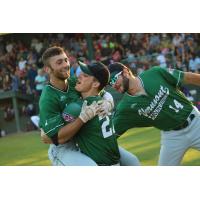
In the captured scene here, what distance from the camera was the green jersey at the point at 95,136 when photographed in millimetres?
3928

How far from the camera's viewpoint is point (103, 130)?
155 inches

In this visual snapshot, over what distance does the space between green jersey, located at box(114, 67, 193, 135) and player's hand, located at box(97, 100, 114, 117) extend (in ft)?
1.16

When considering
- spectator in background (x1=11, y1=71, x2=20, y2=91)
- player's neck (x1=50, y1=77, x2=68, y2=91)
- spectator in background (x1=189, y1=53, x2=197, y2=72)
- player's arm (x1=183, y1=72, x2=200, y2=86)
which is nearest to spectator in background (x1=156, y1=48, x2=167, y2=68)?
spectator in background (x1=189, y1=53, x2=197, y2=72)

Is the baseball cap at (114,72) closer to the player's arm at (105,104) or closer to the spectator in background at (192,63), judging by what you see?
the player's arm at (105,104)

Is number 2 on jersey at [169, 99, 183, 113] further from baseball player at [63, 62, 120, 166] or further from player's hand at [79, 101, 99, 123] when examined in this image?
player's hand at [79, 101, 99, 123]

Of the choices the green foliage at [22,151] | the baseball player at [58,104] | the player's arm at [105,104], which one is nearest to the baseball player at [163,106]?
the player's arm at [105,104]

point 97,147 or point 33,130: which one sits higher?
point 97,147

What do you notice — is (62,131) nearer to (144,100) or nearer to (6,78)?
(144,100)

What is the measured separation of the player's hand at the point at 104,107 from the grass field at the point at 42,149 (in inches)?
42.9

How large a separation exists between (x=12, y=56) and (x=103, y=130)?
Answer: 1631 millimetres

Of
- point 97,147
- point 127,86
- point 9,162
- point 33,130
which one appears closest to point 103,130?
point 97,147

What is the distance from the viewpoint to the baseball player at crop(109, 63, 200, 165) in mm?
4289

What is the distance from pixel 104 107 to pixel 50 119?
38cm

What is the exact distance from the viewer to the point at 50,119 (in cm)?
388
